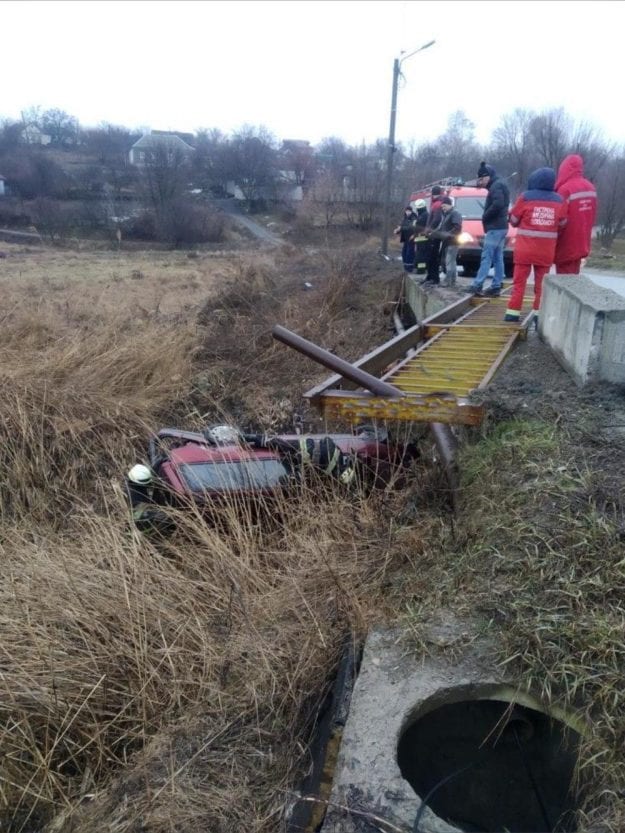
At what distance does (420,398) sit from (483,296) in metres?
4.45

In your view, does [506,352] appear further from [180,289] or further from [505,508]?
[180,289]

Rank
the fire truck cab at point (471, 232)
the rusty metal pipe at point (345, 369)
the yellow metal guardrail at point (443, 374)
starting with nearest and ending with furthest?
the yellow metal guardrail at point (443, 374) < the rusty metal pipe at point (345, 369) < the fire truck cab at point (471, 232)

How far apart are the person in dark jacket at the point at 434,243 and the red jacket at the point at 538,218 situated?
375cm

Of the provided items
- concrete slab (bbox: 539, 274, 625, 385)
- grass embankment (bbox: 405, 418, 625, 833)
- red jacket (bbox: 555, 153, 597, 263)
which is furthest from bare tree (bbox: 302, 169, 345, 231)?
grass embankment (bbox: 405, 418, 625, 833)

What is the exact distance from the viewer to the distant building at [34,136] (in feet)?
223

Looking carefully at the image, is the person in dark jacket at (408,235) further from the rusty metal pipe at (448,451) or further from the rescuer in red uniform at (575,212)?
the rusty metal pipe at (448,451)

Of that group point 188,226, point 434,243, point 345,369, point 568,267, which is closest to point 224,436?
point 345,369

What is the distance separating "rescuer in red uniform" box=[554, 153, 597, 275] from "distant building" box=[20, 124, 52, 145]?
7309 centimetres

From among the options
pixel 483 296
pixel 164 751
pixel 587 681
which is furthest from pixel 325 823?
pixel 483 296

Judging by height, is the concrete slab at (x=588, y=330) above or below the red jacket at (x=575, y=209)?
below

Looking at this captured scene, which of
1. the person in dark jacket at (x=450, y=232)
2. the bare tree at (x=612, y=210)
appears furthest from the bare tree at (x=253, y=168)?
the person in dark jacket at (x=450, y=232)

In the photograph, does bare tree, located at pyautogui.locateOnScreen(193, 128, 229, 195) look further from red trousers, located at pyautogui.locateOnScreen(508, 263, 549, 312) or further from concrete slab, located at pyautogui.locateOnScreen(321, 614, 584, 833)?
concrete slab, located at pyautogui.locateOnScreen(321, 614, 584, 833)

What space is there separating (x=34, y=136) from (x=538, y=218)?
77399mm

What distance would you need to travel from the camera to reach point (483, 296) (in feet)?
26.8
